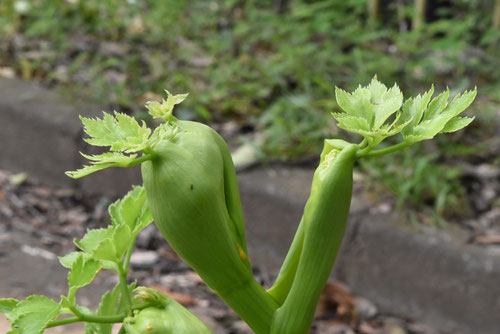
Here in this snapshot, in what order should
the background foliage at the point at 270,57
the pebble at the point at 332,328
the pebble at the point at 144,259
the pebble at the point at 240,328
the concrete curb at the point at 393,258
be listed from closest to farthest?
the pebble at the point at 240,328 → the pebble at the point at 332,328 → the concrete curb at the point at 393,258 → the pebble at the point at 144,259 → the background foliage at the point at 270,57

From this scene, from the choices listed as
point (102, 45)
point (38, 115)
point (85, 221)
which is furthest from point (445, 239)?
point (102, 45)

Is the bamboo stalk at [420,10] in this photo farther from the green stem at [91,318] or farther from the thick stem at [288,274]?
the green stem at [91,318]

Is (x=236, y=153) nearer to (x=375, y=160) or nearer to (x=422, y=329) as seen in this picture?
(x=375, y=160)

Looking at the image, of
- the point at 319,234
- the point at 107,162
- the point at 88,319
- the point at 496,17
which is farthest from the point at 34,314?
the point at 496,17

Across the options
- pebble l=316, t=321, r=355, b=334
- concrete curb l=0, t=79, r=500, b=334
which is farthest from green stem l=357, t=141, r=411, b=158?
concrete curb l=0, t=79, r=500, b=334

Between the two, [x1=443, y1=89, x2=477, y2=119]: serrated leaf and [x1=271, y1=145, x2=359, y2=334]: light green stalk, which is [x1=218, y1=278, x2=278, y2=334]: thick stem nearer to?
Answer: [x1=271, y1=145, x2=359, y2=334]: light green stalk

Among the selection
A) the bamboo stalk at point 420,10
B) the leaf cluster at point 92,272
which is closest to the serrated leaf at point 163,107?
the leaf cluster at point 92,272
